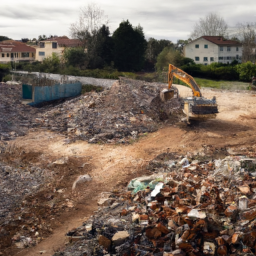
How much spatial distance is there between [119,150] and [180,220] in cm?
655

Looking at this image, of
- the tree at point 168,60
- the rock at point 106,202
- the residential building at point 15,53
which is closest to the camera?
the rock at point 106,202

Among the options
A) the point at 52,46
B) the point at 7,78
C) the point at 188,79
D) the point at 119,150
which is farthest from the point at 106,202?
the point at 52,46

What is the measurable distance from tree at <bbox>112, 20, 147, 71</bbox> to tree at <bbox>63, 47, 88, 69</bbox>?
10.6ft

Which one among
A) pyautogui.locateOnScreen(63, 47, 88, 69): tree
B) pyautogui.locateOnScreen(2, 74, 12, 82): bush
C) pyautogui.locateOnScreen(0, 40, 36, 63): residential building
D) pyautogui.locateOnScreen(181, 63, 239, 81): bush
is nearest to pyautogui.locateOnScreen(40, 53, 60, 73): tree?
pyautogui.locateOnScreen(63, 47, 88, 69): tree

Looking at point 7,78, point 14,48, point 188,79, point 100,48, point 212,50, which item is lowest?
point 188,79

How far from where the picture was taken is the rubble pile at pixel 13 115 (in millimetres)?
14797

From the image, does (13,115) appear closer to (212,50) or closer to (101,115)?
(101,115)

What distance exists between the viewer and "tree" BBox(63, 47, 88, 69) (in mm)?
33344

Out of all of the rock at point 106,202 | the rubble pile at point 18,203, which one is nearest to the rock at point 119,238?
the rubble pile at point 18,203

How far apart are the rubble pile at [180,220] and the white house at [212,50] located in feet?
126

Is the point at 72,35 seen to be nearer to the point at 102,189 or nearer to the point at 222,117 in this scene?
the point at 222,117

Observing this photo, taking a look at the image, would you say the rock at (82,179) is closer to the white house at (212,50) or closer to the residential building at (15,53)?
the white house at (212,50)

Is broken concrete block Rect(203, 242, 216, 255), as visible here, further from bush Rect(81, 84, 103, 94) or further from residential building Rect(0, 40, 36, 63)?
residential building Rect(0, 40, 36, 63)

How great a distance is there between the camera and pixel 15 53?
46844 mm
